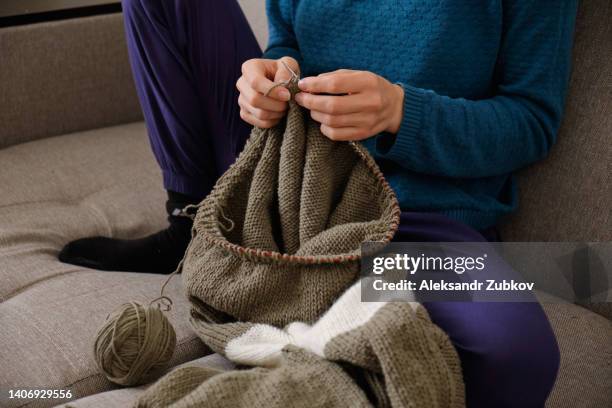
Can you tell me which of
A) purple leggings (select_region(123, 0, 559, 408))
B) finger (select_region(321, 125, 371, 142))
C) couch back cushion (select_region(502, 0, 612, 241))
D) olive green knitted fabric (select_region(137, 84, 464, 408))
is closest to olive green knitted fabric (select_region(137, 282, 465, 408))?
olive green knitted fabric (select_region(137, 84, 464, 408))

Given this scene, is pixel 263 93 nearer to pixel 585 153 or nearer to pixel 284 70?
pixel 284 70

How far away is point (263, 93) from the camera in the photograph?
0.95 m

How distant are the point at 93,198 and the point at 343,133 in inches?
28.0

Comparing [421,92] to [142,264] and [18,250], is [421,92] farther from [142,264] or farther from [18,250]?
[18,250]

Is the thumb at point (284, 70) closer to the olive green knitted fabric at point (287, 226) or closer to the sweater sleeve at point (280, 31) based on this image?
the olive green knitted fabric at point (287, 226)

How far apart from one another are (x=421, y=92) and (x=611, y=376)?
465 mm

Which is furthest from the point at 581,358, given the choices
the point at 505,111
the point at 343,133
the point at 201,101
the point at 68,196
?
the point at 68,196

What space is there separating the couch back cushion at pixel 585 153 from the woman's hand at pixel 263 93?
45cm

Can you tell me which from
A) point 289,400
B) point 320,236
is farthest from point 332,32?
point 289,400

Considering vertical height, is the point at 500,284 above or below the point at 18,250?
above

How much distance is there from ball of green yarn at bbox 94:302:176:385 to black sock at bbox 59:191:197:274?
331 mm

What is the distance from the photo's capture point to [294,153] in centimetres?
95

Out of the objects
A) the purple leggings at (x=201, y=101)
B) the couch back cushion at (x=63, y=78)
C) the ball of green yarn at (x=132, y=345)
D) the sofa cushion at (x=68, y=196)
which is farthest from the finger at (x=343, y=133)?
the couch back cushion at (x=63, y=78)

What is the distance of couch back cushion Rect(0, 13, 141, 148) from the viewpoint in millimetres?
1625
